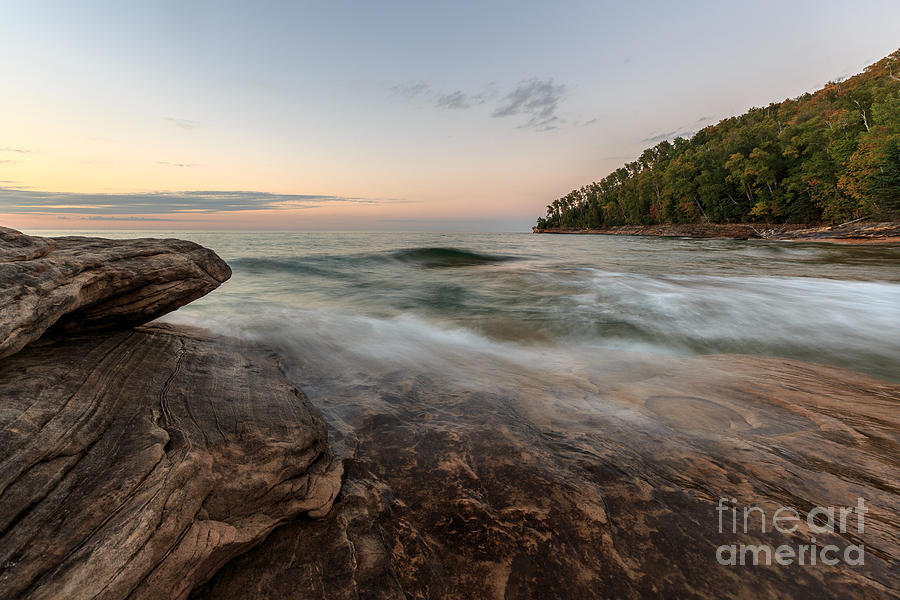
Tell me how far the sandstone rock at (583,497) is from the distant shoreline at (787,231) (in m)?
39.7

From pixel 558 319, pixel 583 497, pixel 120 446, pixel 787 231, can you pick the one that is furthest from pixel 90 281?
pixel 787 231

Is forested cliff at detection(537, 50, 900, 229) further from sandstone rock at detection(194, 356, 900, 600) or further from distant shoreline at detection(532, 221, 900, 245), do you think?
sandstone rock at detection(194, 356, 900, 600)

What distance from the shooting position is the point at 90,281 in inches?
104

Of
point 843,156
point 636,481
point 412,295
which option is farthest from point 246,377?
point 843,156

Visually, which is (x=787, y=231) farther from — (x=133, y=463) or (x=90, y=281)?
(x=90, y=281)

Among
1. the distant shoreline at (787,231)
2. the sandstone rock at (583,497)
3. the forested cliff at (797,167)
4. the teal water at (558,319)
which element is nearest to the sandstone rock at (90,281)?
the teal water at (558,319)

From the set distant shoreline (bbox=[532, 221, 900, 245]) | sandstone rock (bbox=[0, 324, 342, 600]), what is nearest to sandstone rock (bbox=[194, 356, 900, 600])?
sandstone rock (bbox=[0, 324, 342, 600])

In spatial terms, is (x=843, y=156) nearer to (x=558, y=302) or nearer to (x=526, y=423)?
(x=558, y=302)

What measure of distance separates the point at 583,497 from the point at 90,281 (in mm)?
3796

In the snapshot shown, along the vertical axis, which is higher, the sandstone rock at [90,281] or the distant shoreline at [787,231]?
the distant shoreline at [787,231]

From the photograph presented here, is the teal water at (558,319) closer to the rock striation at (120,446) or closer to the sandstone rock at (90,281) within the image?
the sandstone rock at (90,281)

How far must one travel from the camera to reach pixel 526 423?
8.93 ft

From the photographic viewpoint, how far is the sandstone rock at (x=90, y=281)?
2.05m

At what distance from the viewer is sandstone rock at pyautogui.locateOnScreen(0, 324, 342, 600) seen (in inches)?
48.9
